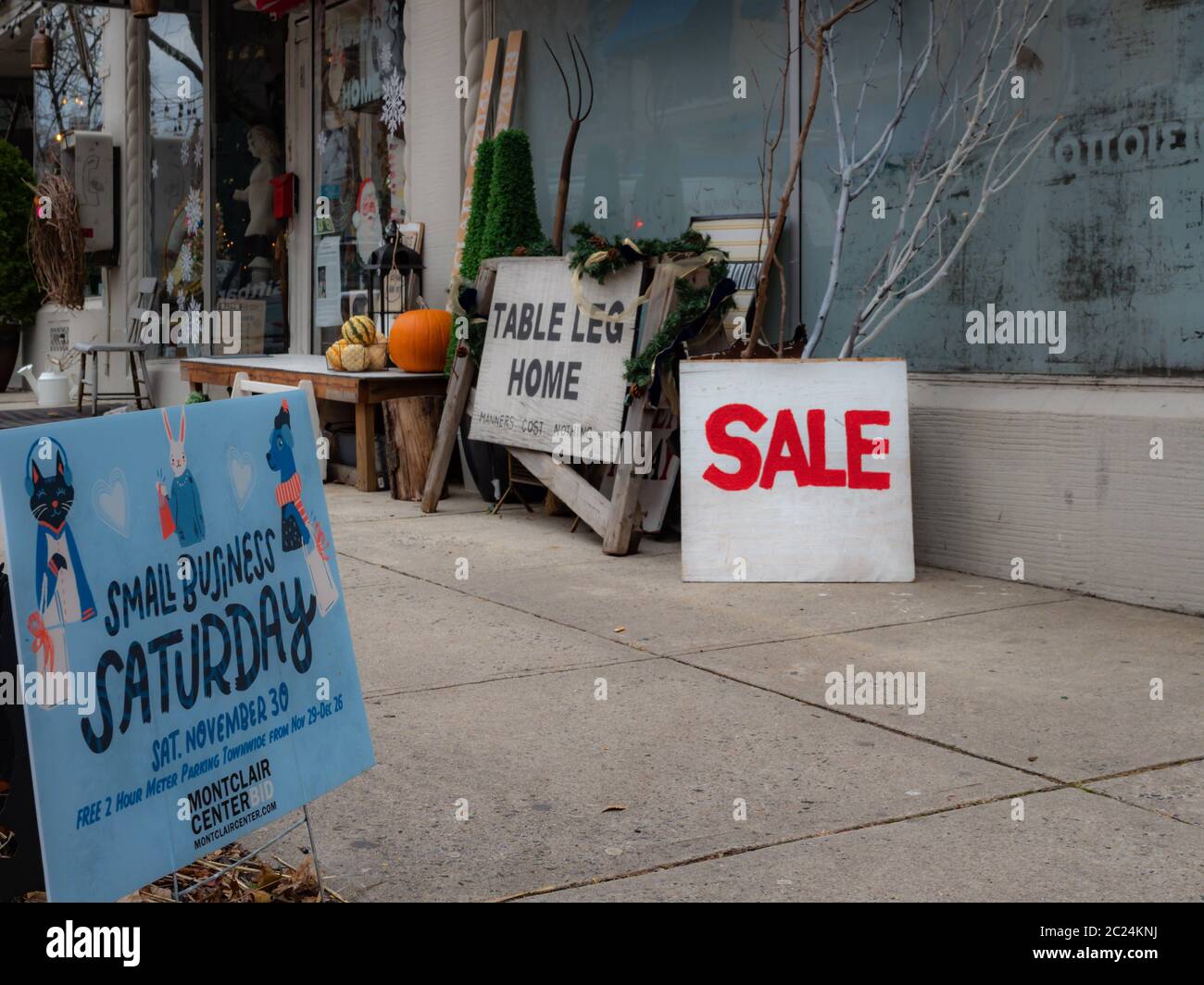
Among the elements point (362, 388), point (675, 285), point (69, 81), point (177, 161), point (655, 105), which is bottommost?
point (362, 388)

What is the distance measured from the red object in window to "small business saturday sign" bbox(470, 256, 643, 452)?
204 inches

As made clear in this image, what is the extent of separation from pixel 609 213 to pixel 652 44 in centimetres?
99

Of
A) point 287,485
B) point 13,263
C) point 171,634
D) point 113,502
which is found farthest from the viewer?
point 13,263

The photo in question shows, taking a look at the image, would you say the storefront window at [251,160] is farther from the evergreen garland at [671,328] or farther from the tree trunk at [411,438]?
the evergreen garland at [671,328]

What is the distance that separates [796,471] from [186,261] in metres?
9.71

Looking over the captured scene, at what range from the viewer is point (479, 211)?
8773 mm

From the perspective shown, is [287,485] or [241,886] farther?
[287,485]

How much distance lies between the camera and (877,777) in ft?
12.1

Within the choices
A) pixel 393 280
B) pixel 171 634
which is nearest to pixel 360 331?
pixel 393 280

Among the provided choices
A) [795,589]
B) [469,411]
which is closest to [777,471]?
[795,589]

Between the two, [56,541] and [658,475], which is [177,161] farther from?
[56,541]

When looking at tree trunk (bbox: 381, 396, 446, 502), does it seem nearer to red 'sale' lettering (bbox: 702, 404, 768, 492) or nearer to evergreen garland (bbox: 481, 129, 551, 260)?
evergreen garland (bbox: 481, 129, 551, 260)

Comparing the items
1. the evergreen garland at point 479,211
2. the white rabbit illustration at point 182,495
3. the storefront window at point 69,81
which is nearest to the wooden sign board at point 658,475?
the evergreen garland at point 479,211

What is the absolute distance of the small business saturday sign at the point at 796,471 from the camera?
611 centimetres
